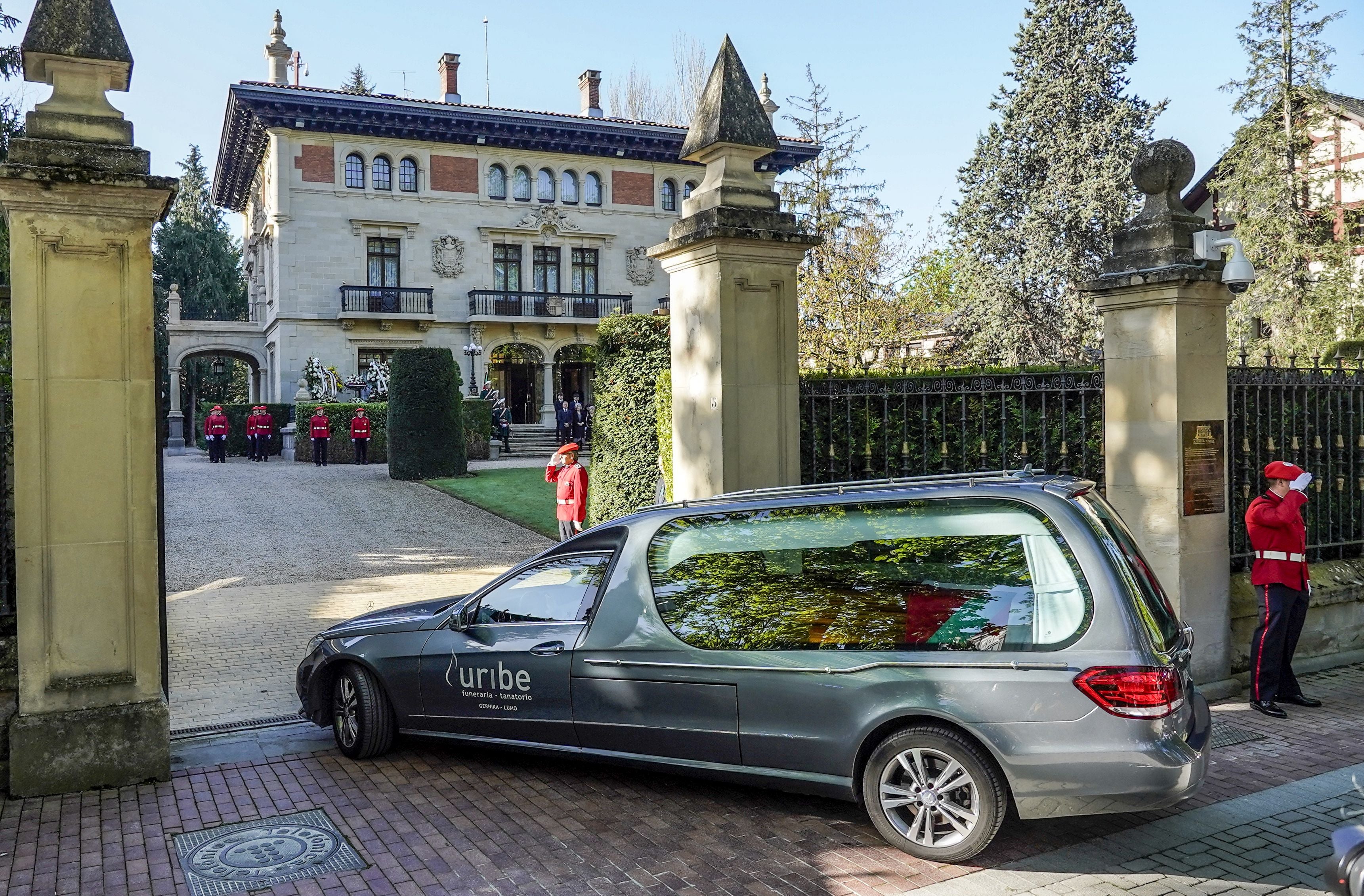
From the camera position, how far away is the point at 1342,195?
34812mm

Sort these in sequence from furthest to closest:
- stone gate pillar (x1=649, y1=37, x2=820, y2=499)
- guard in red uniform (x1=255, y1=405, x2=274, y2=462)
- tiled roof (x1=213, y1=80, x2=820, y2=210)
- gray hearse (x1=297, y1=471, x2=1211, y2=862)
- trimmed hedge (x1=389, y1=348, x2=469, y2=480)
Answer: tiled roof (x1=213, y1=80, x2=820, y2=210) → guard in red uniform (x1=255, y1=405, x2=274, y2=462) → trimmed hedge (x1=389, y1=348, x2=469, y2=480) → stone gate pillar (x1=649, y1=37, x2=820, y2=499) → gray hearse (x1=297, y1=471, x2=1211, y2=862)

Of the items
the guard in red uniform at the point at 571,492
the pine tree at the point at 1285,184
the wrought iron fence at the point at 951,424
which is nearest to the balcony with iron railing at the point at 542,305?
the pine tree at the point at 1285,184

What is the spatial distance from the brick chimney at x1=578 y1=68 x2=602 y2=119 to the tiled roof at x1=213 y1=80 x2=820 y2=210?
3.40 m

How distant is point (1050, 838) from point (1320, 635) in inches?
191

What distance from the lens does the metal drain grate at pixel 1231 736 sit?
619cm

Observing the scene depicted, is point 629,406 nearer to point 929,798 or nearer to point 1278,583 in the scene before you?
point 1278,583

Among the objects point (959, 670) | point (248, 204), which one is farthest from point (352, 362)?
point (959, 670)

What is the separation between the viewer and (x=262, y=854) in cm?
464

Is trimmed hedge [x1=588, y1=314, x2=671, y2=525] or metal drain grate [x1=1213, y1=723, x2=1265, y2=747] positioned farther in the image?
trimmed hedge [x1=588, y1=314, x2=671, y2=525]

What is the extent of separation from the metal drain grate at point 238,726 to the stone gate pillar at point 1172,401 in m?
6.02

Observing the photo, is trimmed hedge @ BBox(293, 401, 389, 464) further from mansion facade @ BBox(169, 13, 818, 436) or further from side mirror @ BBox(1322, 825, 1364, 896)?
side mirror @ BBox(1322, 825, 1364, 896)

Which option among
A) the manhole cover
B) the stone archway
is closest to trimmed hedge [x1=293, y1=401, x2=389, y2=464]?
the stone archway

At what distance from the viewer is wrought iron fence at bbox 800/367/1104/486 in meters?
7.78

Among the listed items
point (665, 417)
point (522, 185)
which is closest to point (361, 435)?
point (522, 185)
